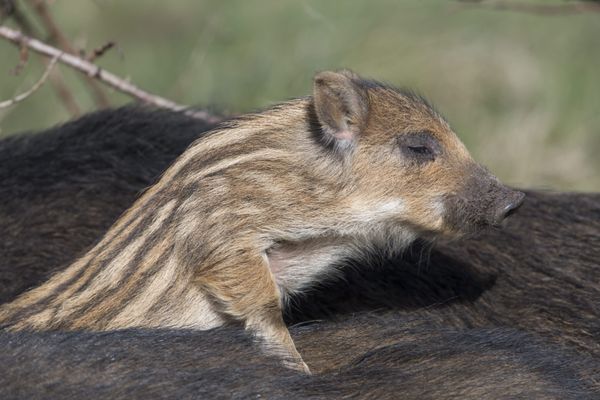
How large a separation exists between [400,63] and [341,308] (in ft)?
16.6

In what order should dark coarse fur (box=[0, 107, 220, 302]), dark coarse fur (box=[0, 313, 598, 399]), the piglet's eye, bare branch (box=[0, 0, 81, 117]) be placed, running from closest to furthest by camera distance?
dark coarse fur (box=[0, 313, 598, 399]) → the piglet's eye → dark coarse fur (box=[0, 107, 220, 302]) → bare branch (box=[0, 0, 81, 117])

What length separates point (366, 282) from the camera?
12.3 ft

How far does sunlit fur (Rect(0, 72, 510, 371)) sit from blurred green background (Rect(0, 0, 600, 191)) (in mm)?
3702

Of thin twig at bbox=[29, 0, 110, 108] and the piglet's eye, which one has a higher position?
thin twig at bbox=[29, 0, 110, 108]

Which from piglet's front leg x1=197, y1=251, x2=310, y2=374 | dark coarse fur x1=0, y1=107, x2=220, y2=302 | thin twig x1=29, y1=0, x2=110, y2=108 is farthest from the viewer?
thin twig x1=29, y1=0, x2=110, y2=108

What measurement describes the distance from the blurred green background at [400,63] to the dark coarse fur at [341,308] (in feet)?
11.2

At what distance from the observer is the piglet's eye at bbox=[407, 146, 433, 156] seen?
3.63m

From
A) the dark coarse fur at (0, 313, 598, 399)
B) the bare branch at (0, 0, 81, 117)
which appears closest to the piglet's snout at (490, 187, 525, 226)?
the dark coarse fur at (0, 313, 598, 399)

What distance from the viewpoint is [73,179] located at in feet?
13.0

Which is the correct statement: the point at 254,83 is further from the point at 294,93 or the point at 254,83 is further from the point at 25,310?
the point at 25,310

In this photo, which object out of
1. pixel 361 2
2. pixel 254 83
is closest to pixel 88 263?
pixel 254 83

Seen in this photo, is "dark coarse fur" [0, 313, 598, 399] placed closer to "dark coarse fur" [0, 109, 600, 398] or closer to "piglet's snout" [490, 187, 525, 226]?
"dark coarse fur" [0, 109, 600, 398]

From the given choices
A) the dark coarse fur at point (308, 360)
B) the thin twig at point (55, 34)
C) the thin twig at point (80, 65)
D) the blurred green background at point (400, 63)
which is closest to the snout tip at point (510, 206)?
the dark coarse fur at point (308, 360)

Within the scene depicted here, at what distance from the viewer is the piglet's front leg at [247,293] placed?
3289 mm
